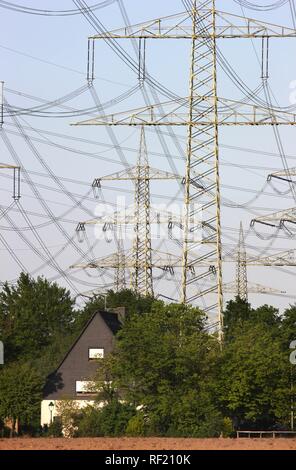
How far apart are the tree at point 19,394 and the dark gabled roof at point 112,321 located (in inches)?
526

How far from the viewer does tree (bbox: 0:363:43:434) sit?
92.7 m

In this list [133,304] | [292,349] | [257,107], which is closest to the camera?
[257,107]

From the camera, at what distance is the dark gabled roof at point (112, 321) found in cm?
10800

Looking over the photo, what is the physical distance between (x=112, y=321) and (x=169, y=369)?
78.7 ft

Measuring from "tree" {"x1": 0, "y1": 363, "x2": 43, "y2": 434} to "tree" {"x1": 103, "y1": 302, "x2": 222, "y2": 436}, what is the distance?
666cm

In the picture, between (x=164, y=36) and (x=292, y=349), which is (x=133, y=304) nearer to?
(x=292, y=349)

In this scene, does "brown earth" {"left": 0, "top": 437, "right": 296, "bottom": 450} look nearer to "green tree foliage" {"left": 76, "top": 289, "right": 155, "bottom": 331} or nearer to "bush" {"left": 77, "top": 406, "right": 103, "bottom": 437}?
"bush" {"left": 77, "top": 406, "right": 103, "bottom": 437}

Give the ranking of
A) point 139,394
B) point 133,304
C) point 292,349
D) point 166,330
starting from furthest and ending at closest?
point 133,304 < point 292,349 < point 166,330 < point 139,394

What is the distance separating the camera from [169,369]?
86625 millimetres
